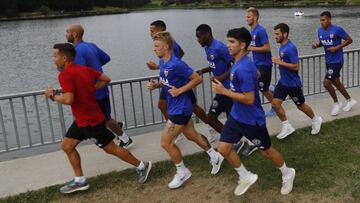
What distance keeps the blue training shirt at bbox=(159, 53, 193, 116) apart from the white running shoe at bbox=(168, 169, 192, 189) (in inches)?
31.6

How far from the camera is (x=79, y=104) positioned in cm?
500

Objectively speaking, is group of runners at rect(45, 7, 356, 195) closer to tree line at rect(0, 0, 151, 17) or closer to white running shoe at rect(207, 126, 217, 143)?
white running shoe at rect(207, 126, 217, 143)

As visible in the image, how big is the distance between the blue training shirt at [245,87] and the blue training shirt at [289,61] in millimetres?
1881

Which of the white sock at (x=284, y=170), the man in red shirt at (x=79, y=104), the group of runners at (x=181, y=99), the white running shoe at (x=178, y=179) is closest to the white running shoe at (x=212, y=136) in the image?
the group of runners at (x=181, y=99)

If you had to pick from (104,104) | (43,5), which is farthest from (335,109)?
(43,5)

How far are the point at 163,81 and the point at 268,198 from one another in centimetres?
186

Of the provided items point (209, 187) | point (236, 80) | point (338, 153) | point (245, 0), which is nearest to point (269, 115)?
point (338, 153)

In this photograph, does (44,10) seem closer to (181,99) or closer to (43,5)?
(43,5)

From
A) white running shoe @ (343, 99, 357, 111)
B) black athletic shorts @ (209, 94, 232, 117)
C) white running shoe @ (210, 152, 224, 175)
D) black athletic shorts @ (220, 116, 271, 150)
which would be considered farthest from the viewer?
white running shoe @ (343, 99, 357, 111)

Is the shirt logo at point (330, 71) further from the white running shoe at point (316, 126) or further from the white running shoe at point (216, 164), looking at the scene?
the white running shoe at point (216, 164)

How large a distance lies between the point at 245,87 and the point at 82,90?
186cm

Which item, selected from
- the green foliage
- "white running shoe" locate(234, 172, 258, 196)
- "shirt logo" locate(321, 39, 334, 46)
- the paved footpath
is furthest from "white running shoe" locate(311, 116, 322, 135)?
the green foliage

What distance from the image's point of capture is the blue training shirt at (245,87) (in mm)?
4527

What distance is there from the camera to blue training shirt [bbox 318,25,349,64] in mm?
7742
